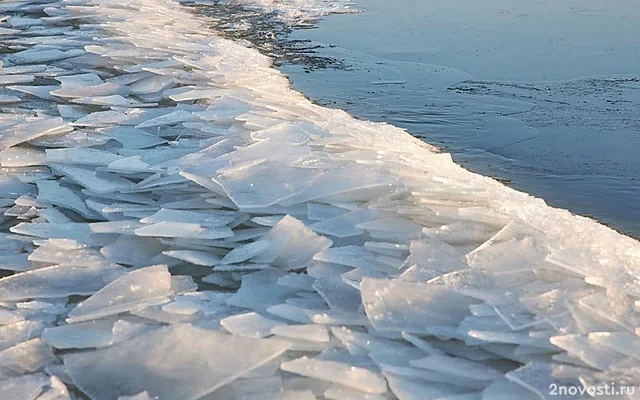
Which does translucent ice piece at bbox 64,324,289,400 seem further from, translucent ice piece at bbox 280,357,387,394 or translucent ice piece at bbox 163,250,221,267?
translucent ice piece at bbox 163,250,221,267

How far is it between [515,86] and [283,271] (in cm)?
348

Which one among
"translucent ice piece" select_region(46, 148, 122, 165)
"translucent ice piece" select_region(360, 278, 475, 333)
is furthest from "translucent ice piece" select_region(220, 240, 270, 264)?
"translucent ice piece" select_region(46, 148, 122, 165)

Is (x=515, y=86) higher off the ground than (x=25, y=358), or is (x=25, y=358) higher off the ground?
(x=515, y=86)

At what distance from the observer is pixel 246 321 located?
1.91m

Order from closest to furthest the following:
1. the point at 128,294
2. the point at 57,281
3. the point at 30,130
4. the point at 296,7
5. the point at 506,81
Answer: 1. the point at 128,294
2. the point at 57,281
3. the point at 30,130
4. the point at 506,81
5. the point at 296,7

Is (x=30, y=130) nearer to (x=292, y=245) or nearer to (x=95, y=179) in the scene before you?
(x=95, y=179)

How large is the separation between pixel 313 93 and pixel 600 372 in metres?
3.80

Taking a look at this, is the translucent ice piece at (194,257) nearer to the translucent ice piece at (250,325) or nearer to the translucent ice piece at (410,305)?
the translucent ice piece at (250,325)

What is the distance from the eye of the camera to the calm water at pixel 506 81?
3.77 meters

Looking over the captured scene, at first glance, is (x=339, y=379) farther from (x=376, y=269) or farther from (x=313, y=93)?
(x=313, y=93)

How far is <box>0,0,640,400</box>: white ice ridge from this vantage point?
Result: 1.73 m

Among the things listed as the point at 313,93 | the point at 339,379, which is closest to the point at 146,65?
the point at 313,93

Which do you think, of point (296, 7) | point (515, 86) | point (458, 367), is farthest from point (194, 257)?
point (296, 7)

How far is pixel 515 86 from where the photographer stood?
514 cm
